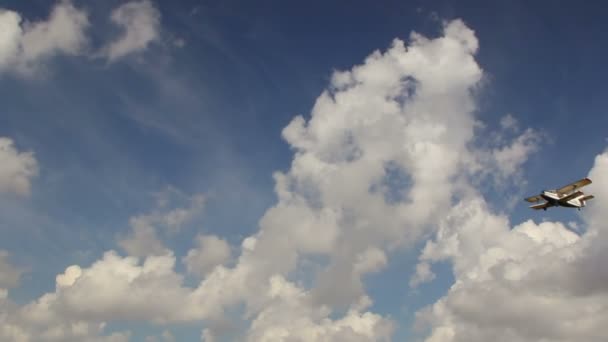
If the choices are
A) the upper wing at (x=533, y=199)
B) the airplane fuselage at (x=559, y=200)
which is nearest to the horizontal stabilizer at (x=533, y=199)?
the upper wing at (x=533, y=199)

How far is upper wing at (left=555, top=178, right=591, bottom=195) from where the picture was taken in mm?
115000

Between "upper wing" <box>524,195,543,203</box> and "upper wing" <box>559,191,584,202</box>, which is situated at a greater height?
"upper wing" <box>524,195,543,203</box>

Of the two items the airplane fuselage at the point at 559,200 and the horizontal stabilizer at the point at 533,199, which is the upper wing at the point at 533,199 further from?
the airplane fuselage at the point at 559,200

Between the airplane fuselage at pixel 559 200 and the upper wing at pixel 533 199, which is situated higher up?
the upper wing at pixel 533 199

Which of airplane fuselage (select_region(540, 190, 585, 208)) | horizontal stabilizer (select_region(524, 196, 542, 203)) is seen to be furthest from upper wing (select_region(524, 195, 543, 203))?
airplane fuselage (select_region(540, 190, 585, 208))

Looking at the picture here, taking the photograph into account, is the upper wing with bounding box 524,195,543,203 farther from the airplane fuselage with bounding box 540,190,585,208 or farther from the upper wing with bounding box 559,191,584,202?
the upper wing with bounding box 559,191,584,202

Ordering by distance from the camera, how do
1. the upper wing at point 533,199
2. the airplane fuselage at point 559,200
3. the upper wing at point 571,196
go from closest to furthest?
the upper wing at point 571,196, the airplane fuselage at point 559,200, the upper wing at point 533,199

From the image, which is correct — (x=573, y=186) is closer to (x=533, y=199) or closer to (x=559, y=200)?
(x=559, y=200)

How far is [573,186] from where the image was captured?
398 ft

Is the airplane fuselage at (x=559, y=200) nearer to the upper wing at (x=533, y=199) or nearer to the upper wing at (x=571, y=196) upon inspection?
the upper wing at (x=571, y=196)

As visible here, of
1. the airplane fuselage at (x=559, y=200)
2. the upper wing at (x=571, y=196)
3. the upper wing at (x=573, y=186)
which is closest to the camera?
the upper wing at (x=573, y=186)

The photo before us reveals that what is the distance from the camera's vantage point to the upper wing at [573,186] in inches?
4528

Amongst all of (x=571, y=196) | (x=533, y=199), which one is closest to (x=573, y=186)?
(x=571, y=196)

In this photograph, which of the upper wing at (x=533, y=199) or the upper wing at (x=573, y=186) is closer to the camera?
the upper wing at (x=573, y=186)
